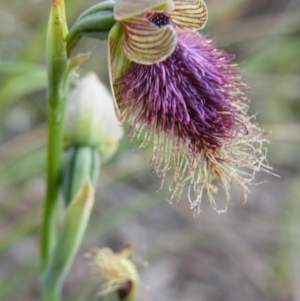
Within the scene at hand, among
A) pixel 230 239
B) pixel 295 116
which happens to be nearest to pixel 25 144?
pixel 230 239

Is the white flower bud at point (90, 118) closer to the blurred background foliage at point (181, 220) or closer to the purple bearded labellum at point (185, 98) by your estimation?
the purple bearded labellum at point (185, 98)

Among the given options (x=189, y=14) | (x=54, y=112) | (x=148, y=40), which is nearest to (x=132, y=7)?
(x=148, y=40)

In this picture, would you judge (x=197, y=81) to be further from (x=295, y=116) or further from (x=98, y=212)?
(x=295, y=116)

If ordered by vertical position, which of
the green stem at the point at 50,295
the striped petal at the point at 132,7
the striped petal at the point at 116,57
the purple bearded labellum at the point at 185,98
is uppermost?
the striped petal at the point at 132,7

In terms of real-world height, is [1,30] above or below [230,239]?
above

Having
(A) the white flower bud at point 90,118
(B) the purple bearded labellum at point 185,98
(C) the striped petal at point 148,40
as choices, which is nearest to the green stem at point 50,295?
(A) the white flower bud at point 90,118

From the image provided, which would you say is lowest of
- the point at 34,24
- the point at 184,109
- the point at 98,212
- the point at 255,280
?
the point at 255,280

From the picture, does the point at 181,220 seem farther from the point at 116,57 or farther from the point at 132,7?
the point at 132,7
